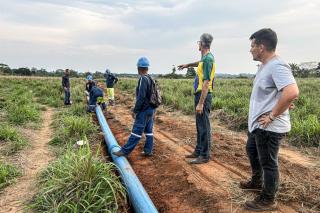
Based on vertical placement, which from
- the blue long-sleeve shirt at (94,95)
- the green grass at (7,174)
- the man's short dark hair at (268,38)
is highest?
the man's short dark hair at (268,38)

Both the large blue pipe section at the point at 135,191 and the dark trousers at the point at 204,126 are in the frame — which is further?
the dark trousers at the point at 204,126

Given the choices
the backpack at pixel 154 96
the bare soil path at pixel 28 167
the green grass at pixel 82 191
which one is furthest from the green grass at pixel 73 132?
the green grass at pixel 82 191

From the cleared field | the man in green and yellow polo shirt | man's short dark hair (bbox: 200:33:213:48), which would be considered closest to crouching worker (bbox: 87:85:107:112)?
the cleared field

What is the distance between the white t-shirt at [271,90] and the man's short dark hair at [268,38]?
0.43 ft

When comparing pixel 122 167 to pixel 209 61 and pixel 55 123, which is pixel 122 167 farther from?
pixel 55 123

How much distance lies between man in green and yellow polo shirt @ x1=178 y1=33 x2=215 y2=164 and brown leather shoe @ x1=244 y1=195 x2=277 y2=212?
171cm

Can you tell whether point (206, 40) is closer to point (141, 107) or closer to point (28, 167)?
point (141, 107)

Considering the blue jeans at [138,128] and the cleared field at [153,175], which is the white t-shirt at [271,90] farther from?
the blue jeans at [138,128]

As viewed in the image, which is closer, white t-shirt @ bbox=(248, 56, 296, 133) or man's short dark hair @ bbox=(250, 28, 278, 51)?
white t-shirt @ bbox=(248, 56, 296, 133)

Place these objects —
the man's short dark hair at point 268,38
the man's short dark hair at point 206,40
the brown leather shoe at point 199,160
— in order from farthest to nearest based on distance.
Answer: the brown leather shoe at point 199,160
the man's short dark hair at point 206,40
the man's short dark hair at point 268,38

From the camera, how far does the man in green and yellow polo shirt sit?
16.2 feet

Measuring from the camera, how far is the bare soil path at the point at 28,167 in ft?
13.3

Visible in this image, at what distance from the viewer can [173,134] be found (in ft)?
25.8

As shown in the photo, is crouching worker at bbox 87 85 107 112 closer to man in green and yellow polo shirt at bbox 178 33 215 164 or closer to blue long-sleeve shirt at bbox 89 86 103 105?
blue long-sleeve shirt at bbox 89 86 103 105
